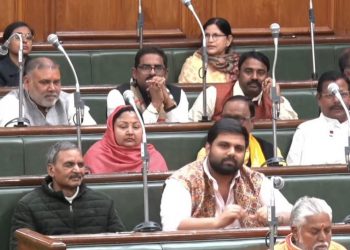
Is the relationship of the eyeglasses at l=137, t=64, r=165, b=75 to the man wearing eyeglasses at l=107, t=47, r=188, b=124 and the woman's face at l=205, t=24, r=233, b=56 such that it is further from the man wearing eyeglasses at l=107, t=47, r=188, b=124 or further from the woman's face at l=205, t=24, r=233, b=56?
the woman's face at l=205, t=24, r=233, b=56

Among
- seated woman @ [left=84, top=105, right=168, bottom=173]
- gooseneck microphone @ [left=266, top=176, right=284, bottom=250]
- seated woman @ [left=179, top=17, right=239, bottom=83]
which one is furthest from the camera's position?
seated woman @ [left=179, top=17, right=239, bottom=83]

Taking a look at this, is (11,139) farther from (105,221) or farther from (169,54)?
(169,54)

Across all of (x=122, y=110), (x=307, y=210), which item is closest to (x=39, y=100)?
(x=122, y=110)

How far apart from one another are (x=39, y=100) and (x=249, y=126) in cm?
78

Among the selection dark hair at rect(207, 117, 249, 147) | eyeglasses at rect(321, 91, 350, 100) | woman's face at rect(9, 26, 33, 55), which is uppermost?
woman's face at rect(9, 26, 33, 55)

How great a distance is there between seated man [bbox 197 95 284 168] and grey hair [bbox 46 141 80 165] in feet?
2.49

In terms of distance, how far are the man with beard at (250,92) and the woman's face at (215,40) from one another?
43 centimetres

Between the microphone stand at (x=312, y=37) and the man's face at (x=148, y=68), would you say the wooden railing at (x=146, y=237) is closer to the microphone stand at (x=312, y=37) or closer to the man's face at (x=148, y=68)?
the man's face at (x=148, y=68)

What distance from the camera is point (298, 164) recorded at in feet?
16.6

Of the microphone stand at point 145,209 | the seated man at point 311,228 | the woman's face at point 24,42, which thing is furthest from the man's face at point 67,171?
the woman's face at point 24,42

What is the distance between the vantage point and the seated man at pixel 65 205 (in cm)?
431

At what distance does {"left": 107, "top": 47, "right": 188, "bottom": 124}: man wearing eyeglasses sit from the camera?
529 centimetres

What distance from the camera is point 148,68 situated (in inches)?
211

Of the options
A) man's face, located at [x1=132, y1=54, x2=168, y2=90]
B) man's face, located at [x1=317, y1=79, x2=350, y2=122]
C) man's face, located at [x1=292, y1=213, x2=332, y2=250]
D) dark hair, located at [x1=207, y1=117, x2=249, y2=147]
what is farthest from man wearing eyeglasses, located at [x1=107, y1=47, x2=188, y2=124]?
man's face, located at [x1=292, y1=213, x2=332, y2=250]
